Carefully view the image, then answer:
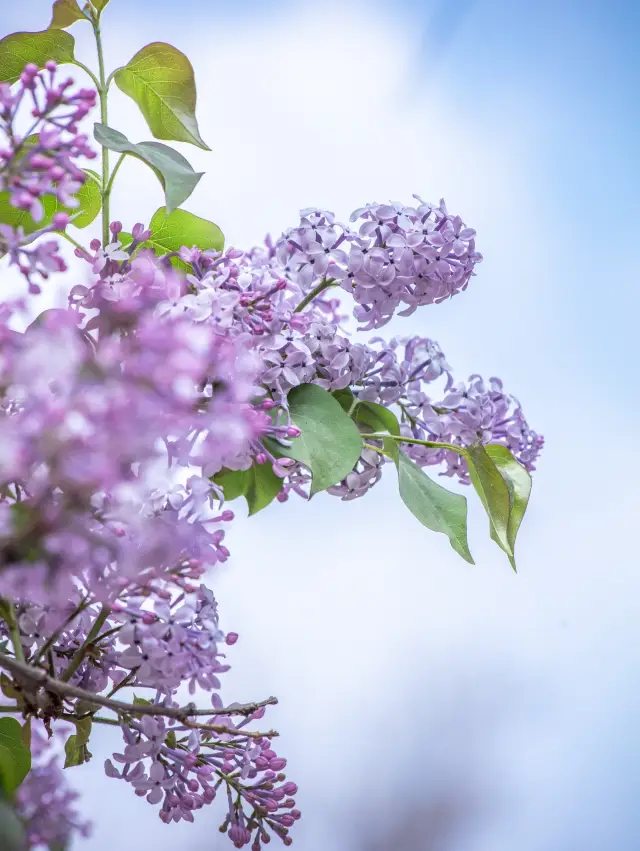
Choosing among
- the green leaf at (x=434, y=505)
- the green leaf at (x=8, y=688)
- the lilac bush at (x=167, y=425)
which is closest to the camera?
the lilac bush at (x=167, y=425)

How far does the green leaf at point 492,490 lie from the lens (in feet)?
1.39

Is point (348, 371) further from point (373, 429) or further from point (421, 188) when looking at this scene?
point (421, 188)

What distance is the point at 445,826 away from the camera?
84 centimetres

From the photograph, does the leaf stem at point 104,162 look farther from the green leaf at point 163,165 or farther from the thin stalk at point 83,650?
the thin stalk at point 83,650

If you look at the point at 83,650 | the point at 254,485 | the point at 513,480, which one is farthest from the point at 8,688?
the point at 513,480

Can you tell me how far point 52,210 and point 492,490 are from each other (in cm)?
25

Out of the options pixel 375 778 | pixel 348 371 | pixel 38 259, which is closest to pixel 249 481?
pixel 348 371

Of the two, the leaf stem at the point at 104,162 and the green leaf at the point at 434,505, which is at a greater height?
the leaf stem at the point at 104,162

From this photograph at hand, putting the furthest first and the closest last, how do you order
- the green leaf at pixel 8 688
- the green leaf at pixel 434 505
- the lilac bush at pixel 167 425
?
the green leaf at pixel 434 505, the green leaf at pixel 8 688, the lilac bush at pixel 167 425

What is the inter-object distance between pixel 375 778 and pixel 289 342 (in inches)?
23.7

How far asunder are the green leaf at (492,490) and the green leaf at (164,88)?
0.64ft

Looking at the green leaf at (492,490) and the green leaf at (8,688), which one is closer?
the green leaf at (8,688)

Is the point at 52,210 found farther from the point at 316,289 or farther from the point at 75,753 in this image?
the point at 75,753

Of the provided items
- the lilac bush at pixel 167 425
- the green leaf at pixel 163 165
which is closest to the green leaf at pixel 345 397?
the lilac bush at pixel 167 425
